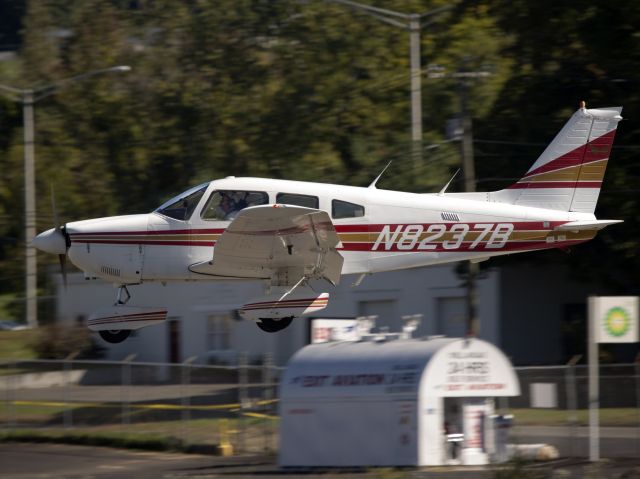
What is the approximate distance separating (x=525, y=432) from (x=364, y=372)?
316cm

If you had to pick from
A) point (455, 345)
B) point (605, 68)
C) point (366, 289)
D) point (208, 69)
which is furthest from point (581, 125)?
point (208, 69)

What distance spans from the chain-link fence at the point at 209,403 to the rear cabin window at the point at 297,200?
633 centimetres

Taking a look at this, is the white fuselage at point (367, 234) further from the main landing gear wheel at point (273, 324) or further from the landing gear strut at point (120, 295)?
the main landing gear wheel at point (273, 324)

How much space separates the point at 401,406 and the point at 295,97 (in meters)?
29.2

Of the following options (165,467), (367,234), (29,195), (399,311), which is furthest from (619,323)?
(29,195)

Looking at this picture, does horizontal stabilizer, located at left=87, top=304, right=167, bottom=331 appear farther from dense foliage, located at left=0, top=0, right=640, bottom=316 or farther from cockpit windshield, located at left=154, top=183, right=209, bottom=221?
dense foliage, located at left=0, top=0, right=640, bottom=316

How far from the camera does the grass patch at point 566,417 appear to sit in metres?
19.4

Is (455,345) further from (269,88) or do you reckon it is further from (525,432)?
(269,88)

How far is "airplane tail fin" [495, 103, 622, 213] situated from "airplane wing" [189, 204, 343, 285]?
299 centimetres

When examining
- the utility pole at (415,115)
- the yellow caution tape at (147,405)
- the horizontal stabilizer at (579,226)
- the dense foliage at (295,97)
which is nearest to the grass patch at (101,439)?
the yellow caution tape at (147,405)

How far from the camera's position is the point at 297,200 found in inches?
594

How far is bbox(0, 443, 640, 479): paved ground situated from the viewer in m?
16.7

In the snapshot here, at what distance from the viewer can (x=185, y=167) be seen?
4772 centimetres

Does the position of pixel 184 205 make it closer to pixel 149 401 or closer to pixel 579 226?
pixel 579 226
